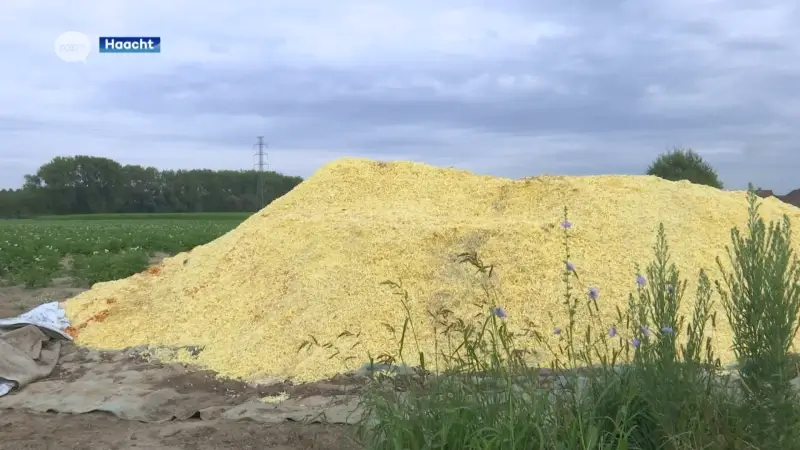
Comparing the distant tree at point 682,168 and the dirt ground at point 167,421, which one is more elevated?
the distant tree at point 682,168

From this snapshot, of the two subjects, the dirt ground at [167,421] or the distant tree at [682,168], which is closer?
the dirt ground at [167,421]

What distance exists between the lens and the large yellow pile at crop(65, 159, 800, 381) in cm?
637

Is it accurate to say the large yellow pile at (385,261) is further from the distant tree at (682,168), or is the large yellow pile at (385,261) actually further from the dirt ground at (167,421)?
the distant tree at (682,168)

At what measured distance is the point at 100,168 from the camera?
53812 mm

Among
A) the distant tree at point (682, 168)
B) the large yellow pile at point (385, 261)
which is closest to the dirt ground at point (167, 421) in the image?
the large yellow pile at point (385, 261)

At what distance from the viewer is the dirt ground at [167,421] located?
4.35 metres

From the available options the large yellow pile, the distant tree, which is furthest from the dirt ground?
the distant tree

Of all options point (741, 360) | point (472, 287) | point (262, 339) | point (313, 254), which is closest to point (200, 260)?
point (313, 254)

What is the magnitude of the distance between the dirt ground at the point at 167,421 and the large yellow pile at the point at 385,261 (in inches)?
13.6

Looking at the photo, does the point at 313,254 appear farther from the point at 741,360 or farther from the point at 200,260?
the point at 741,360

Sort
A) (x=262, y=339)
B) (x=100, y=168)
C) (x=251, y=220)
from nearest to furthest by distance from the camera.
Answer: (x=262, y=339) < (x=251, y=220) < (x=100, y=168)

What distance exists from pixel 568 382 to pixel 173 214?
54772mm

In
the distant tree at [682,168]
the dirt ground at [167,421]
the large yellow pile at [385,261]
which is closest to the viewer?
the dirt ground at [167,421]

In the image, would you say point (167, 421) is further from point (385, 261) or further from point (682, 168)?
point (682, 168)
